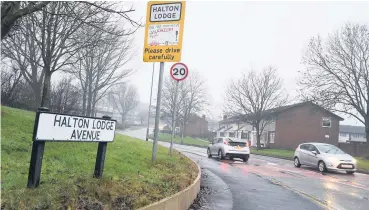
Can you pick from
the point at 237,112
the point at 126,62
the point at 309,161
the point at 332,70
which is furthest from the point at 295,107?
the point at 309,161

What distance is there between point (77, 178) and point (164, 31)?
493 cm

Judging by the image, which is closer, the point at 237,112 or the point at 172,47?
the point at 172,47

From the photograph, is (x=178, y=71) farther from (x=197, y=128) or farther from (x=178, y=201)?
(x=197, y=128)

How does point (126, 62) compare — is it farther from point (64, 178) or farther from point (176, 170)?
point (64, 178)

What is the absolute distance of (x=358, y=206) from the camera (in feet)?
25.4

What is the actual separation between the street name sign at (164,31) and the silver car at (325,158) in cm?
1123

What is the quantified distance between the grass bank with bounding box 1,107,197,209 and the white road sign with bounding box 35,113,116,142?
0.69 meters

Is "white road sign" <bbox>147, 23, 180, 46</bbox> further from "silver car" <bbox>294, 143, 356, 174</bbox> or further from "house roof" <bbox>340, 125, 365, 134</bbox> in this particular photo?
"house roof" <bbox>340, 125, 365, 134</bbox>

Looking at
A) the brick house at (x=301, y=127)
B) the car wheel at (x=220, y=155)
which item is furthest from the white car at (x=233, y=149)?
the brick house at (x=301, y=127)

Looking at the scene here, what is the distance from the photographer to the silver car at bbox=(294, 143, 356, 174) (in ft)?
52.6

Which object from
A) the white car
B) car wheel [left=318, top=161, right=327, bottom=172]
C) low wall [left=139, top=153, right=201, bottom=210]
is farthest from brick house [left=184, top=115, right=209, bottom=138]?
low wall [left=139, top=153, right=201, bottom=210]

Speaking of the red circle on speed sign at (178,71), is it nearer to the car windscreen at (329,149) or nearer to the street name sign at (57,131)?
the street name sign at (57,131)

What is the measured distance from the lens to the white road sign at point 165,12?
8.67 metres

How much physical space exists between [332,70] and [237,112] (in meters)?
18.9
